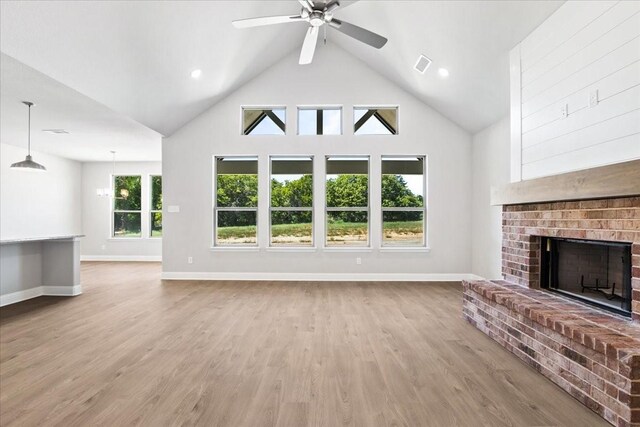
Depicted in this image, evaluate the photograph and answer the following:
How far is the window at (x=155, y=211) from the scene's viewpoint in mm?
9188

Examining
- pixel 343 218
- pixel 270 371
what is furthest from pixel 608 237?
pixel 343 218

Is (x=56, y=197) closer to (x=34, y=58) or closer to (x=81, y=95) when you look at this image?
(x=81, y=95)

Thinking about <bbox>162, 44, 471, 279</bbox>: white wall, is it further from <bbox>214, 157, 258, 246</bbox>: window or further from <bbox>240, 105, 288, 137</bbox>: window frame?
<bbox>214, 157, 258, 246</bbox>: window

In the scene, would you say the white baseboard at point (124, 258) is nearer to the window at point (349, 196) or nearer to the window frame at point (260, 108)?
the window frame at point (260, 108)

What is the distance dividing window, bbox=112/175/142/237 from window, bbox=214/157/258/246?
3.97m

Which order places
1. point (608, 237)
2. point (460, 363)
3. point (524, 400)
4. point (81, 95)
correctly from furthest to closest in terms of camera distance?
point (81, 95) → point (460, 363) → point (608, 237) → point (524, 400)

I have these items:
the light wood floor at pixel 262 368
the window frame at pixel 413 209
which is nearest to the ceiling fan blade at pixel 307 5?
the light wood floor at pixel 262 368

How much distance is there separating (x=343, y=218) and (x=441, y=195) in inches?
70.4

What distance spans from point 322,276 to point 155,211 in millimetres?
5392

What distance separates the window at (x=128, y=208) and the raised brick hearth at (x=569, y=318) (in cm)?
842

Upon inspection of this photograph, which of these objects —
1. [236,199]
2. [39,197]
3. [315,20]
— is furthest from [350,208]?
[39,197]

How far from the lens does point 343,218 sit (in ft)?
21.1

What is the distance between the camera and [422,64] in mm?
5070

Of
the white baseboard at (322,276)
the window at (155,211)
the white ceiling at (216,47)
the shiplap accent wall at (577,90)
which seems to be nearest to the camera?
the shiplap accent wall at (577,90)
